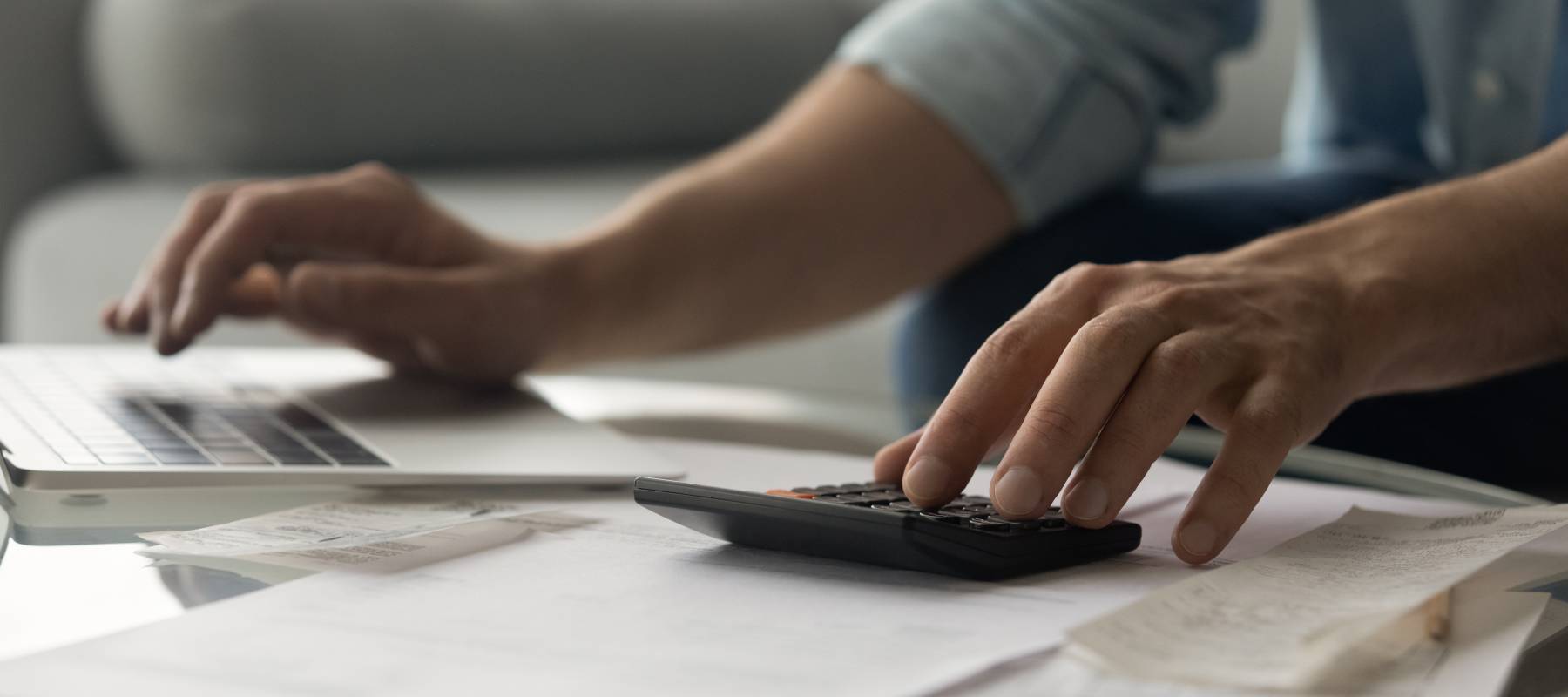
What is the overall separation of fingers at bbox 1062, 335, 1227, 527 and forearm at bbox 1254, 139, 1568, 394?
0.10 m

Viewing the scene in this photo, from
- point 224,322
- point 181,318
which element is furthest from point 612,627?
point 224,322

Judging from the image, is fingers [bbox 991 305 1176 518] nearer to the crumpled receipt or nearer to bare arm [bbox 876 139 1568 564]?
bare arm [bbox 876 139 1568 564]

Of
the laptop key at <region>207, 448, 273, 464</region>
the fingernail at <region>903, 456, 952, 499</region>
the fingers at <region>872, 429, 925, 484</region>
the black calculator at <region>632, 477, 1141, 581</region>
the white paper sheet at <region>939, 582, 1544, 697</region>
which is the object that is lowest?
the white paper sheet at <region>939, 582, 1544, 697</region>

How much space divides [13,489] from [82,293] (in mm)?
1119

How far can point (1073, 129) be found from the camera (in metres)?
0.98

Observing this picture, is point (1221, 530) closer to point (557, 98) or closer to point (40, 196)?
point (557, 98)

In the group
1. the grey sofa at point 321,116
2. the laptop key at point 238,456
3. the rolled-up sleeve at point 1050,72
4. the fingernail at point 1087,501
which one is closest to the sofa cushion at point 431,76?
the grey sofa at point 321,116

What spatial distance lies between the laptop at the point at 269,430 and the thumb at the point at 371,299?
3cm

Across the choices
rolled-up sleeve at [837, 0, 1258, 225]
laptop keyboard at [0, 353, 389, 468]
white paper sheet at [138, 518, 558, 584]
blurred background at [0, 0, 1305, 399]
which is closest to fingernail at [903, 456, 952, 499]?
white paper sheet at [138, 518, 558, 584]

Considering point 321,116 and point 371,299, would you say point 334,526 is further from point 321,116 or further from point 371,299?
point 321,116

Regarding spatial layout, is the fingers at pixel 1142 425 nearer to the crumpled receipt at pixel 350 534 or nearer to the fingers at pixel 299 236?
the crumpled receipt at pixel 350 534

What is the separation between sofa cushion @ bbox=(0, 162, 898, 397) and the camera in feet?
4.56

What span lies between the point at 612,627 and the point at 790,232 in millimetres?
569

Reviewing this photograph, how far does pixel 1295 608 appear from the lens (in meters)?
0.34
